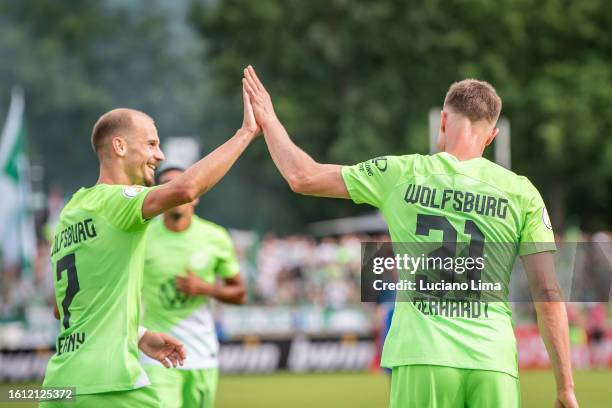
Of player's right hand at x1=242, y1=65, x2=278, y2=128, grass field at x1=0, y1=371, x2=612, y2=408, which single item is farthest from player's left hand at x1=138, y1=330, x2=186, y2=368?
grass field at x1=0, y1=371, x2=612, y2=408

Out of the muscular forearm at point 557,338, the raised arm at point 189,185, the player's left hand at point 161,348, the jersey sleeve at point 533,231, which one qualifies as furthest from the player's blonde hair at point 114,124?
the muscular forearm at point 557,338

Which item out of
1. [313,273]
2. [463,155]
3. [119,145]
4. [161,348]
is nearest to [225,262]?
[161,348]

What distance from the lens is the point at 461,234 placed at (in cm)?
535

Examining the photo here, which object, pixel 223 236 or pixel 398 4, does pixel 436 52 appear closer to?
pixel 398 4

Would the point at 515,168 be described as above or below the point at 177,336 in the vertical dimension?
above

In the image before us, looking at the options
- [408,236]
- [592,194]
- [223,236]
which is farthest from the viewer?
[592,194]

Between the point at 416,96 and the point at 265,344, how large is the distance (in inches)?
1116

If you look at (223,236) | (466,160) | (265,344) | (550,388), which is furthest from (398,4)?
(466,160)

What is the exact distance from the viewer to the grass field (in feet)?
51.9

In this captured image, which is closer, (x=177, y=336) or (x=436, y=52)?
(x=177, y=336)

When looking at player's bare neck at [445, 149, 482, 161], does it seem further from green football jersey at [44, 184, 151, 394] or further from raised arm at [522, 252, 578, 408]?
green football jersey at [44, 184, 151, 394]

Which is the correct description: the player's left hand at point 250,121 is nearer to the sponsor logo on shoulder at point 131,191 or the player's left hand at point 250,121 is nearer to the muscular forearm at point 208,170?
the muscular forearm at point 208,170

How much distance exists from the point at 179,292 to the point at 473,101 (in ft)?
13.9

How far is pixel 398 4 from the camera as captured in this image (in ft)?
159
